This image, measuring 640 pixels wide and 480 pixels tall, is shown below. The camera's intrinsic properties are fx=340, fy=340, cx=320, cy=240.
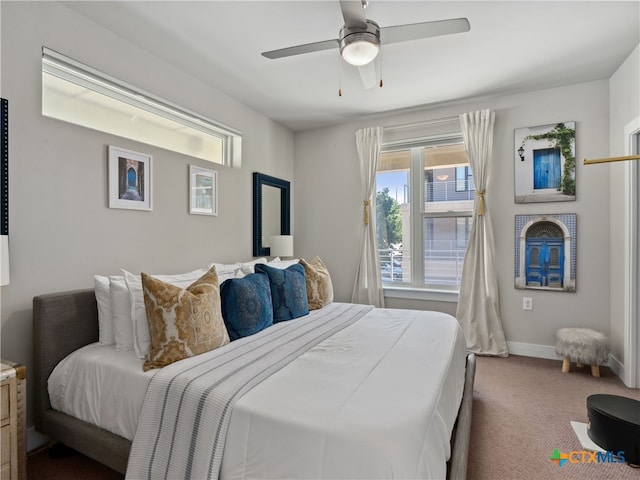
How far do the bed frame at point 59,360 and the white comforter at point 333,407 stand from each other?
6cm

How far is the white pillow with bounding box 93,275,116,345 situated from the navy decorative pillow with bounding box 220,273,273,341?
2.13ft

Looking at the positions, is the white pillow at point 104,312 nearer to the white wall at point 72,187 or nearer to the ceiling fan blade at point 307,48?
the white wall at point 72,187

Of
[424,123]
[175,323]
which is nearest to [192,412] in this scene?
[175,323]

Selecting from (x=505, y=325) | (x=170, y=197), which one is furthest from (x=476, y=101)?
(x=170, y=197)

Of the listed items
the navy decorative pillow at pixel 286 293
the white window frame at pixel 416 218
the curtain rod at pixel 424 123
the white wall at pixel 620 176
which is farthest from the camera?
the white window frame at pixel 416 218

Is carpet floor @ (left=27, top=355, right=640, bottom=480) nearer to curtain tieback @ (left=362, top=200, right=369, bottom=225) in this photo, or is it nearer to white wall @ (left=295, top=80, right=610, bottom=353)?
white wall @ (left=295, top=80, right=610, bottom=353)

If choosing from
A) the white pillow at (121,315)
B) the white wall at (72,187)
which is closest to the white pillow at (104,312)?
the white pillow at (121,315)

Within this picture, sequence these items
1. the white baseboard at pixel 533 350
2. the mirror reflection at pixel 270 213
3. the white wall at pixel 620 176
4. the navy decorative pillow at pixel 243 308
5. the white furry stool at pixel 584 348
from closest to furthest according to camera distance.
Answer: the navy decorative pillow at pixel 243 308
the white wall at pixel 620 176
the white furry stool at pixel 584 348
the white baseboard at pixel 533 350
the mirror reflection at pixel 270 213

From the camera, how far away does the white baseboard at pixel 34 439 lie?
6.52 feet

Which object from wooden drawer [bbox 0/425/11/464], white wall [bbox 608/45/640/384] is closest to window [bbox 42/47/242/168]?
wooden drawer [bbox 0/425/11/464]

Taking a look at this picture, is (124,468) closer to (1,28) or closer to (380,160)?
(1,28)

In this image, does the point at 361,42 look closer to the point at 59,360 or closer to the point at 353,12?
the point at 353,12

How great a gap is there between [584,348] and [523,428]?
1.26m

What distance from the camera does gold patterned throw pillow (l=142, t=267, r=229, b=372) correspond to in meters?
1.73
